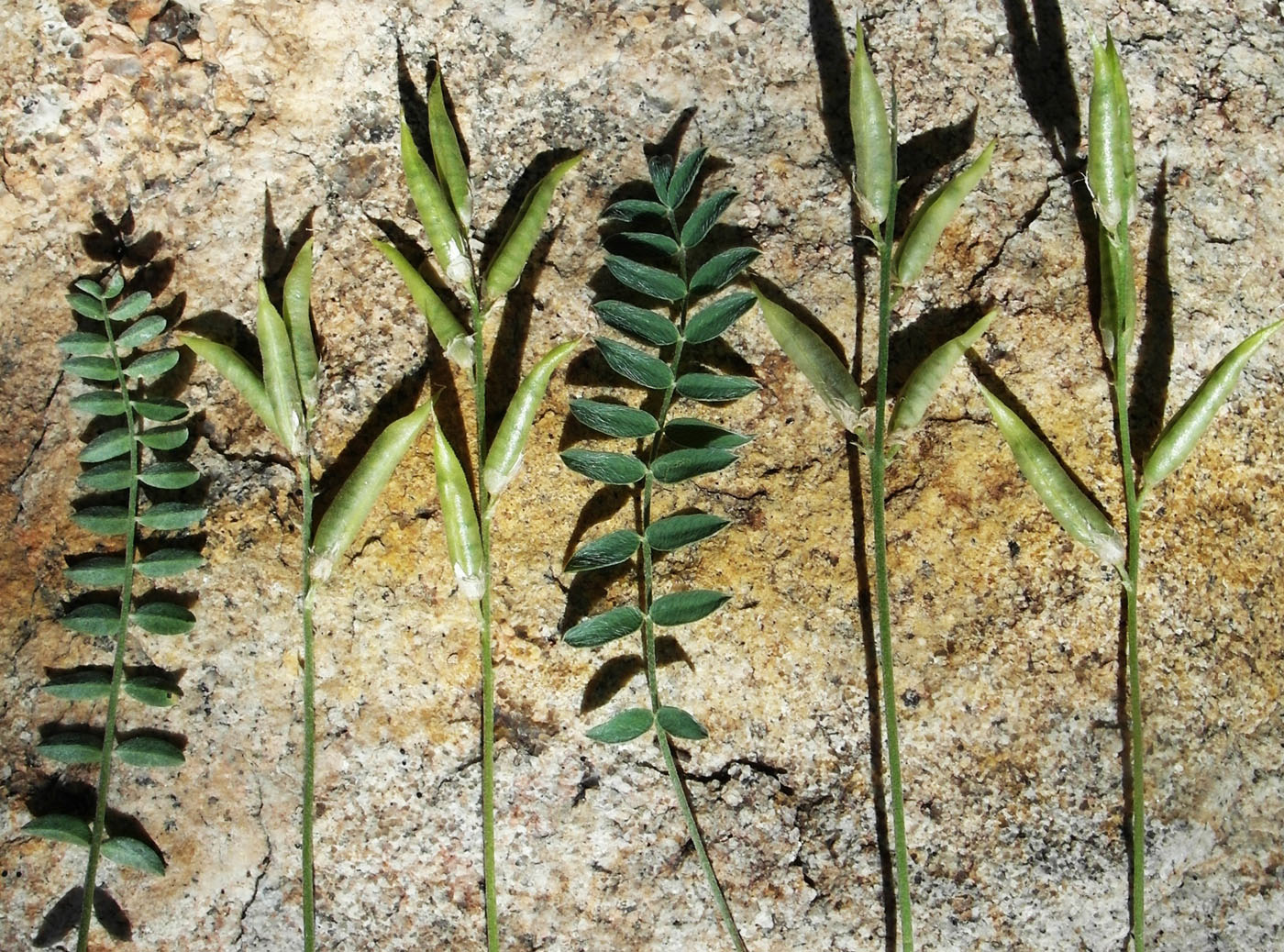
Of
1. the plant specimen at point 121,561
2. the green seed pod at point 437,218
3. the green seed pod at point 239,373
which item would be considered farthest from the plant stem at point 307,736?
the green seed pod at point 437,218

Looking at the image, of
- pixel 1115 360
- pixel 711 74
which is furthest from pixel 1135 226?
pixel 711 74

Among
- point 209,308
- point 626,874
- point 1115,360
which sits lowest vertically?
point 626,874

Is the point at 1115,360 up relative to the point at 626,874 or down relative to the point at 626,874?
up

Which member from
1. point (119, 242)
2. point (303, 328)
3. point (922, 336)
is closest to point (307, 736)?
point (303, 328)

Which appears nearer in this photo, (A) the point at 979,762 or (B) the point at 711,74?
(A) the point at 979,762

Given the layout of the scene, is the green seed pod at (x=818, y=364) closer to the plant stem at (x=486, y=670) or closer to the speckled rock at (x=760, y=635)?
the speckled rock at (x=760, y=635)

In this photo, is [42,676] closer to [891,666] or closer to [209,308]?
[209,308]

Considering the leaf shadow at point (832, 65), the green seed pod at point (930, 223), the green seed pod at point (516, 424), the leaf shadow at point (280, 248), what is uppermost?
the leaf shadow at point (832, 65)
